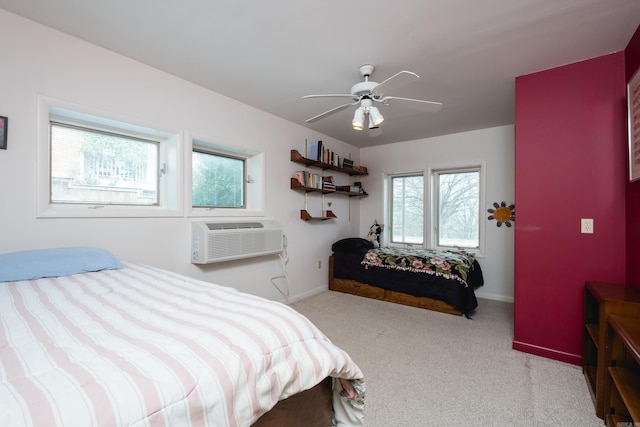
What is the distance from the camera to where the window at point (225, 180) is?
286 cm

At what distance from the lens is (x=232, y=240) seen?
274 cm

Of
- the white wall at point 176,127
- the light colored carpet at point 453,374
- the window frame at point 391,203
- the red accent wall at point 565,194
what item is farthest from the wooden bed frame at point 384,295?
the window frame at point 391,203

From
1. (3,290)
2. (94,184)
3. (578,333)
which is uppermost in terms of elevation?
(94,184)

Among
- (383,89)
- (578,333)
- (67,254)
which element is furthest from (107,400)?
(578,333)

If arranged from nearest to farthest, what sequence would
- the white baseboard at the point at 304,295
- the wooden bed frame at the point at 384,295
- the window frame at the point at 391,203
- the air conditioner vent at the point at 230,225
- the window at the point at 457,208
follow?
the air conditioner vent at the point at 230,225
the wooden bed frame at the point at 384,295
the white baseboard at the point at 304,295
the window at the point at 457,208
the window frame at the point at 391,203

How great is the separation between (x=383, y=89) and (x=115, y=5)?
1722 millimetres

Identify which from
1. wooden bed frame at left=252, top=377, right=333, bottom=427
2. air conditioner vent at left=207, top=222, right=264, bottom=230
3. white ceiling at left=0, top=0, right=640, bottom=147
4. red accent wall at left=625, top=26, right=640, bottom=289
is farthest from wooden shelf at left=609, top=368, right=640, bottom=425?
air conditioner vent at left=207, top=222, right=264, bottom=230

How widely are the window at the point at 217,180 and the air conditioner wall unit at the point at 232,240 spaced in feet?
1.12

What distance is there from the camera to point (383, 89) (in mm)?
1973

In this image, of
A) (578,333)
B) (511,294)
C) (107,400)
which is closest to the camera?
(107,400)

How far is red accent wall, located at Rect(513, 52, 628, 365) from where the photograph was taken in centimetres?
202

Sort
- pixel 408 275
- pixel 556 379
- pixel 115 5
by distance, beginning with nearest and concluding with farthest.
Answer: pixel 115 5
pixel 556 379
pixel 408 275

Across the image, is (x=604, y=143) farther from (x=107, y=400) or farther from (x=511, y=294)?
(x=107, y=400)

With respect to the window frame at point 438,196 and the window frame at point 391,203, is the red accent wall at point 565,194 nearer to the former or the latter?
the window frame at point 438,196
